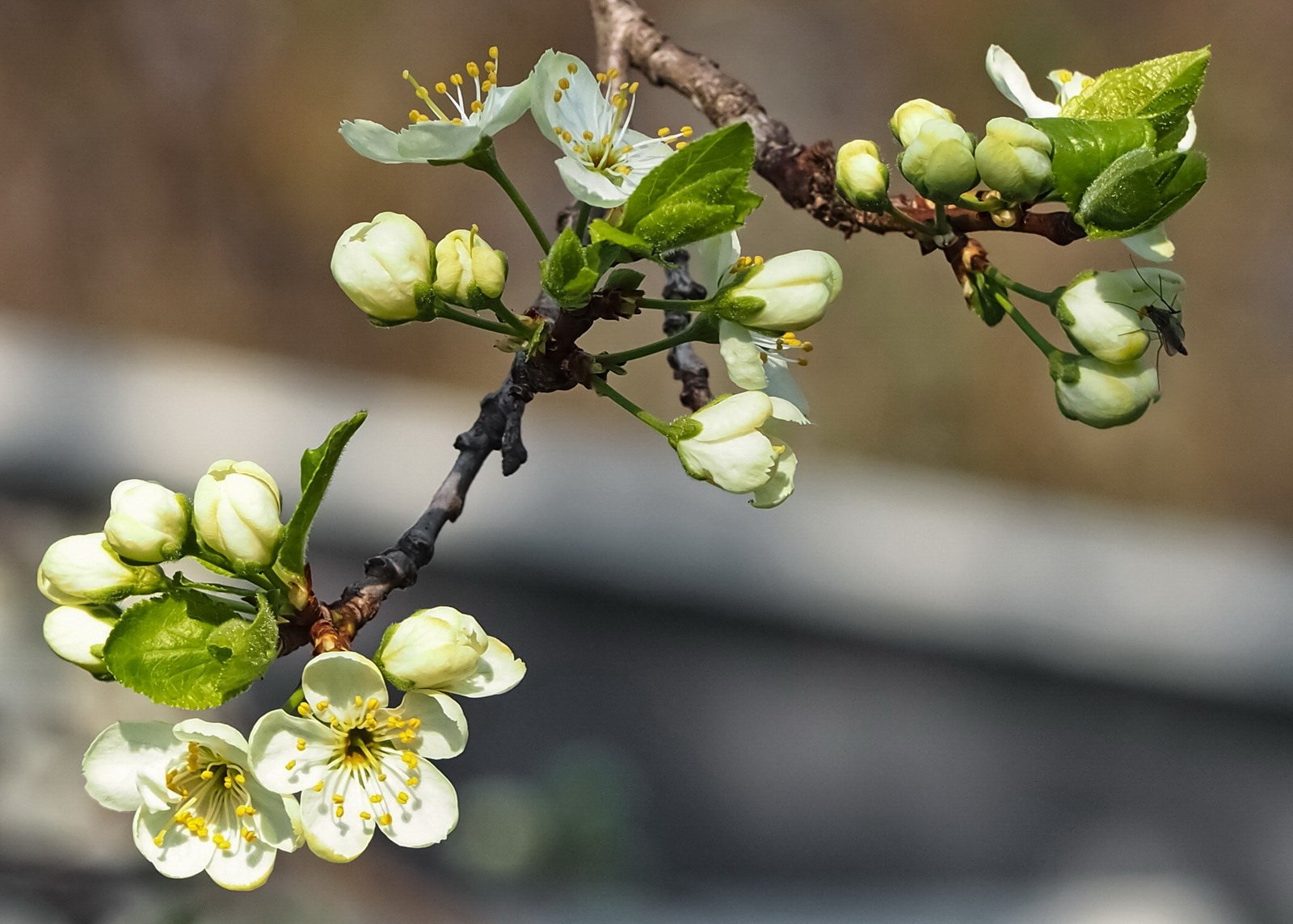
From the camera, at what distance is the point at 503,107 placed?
868mm

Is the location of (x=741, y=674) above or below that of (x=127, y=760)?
above

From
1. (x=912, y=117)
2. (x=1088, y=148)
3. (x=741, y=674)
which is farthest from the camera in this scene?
(x=741, y=674)

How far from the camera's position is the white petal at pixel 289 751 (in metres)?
0.83

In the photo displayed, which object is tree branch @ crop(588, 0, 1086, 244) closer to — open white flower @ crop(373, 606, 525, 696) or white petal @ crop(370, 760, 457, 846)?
open white flower @ crop(373, 606, 525, 696)

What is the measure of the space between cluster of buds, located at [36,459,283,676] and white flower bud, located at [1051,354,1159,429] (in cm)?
64

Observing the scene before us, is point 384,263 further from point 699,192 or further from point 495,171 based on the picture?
point 699,192

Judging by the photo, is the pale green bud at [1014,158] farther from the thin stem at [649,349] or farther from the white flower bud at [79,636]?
the white flower bud at [79,636]

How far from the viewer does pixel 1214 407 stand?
377 cm

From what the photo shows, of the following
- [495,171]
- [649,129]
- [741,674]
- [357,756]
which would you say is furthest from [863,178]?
[649,129]

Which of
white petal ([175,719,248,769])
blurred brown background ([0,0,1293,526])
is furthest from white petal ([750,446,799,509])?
blurred brown background ([0,0,1293,526])

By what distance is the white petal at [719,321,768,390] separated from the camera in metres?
0.92

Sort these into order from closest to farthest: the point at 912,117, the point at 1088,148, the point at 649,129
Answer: the point at 1088,148 → the point at 912,117 → the point at 649,129

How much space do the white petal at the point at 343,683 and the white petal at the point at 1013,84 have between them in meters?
0.76

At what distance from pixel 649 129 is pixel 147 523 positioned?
3071mm
